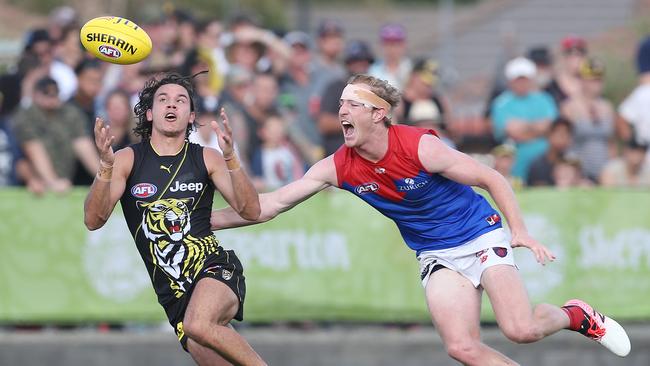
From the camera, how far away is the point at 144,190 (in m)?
7.96

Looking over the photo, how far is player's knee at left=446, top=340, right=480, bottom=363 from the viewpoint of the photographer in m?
8.00

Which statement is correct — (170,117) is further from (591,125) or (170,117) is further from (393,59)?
(591,125)

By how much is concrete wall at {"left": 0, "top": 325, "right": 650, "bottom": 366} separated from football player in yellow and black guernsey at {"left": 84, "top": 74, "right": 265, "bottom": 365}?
3.23 meters

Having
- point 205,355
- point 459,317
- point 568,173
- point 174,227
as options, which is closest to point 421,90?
point 568,173

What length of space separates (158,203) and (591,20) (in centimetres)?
1566

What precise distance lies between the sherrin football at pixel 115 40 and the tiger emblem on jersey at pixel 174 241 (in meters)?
0.96

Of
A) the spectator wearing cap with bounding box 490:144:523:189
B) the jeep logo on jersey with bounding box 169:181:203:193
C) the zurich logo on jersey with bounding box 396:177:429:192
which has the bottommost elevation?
the spectator wearing cap with bounding box 490:144:523:189

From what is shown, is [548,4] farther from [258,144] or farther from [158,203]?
[158,203]

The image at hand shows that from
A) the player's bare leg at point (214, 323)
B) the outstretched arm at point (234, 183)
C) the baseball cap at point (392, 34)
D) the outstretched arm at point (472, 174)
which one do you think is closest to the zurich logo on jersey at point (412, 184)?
the outstretched arm at point (472, 174)

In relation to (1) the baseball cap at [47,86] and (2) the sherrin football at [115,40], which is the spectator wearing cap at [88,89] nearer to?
(1) the baseball cap at [47,86]

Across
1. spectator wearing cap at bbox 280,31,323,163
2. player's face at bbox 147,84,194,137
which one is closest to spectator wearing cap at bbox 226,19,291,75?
spectator wearing cap at bbox 280,31,323,163

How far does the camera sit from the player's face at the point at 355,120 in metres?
8.18

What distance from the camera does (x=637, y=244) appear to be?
11.3 meters

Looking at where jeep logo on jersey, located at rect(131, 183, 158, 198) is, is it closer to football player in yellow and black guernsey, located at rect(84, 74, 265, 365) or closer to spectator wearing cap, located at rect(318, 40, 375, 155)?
football player in yellow and black guernsey, located at rect(84, 74, 265, 365)
